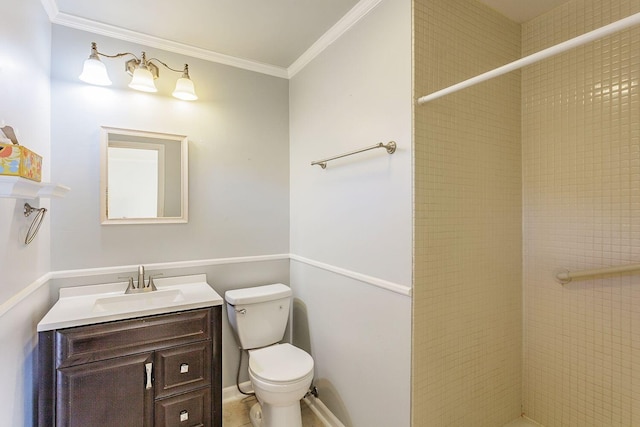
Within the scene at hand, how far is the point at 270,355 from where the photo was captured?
1.88 m

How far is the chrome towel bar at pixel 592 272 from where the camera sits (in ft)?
4.62

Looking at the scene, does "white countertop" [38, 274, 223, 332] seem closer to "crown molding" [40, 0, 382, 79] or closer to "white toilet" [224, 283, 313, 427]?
"white toilet" [224, 283, 313, 427]

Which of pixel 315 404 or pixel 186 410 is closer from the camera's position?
pixel 186 410

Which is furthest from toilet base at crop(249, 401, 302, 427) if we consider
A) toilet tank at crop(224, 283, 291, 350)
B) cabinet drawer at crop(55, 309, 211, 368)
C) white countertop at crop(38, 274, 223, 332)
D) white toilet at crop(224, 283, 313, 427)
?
white countertop at crop(38, 274, 223, 332)

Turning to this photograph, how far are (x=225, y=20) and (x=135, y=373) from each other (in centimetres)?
196

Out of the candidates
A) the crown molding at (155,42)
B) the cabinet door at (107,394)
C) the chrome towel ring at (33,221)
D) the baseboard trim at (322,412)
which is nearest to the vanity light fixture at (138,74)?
the crown molding at (155,42)

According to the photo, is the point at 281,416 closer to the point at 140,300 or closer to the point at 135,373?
the point at 135,373

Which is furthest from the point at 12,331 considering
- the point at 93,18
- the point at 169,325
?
the point at 93,18

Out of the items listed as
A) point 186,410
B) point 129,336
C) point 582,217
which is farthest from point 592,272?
point 129,336

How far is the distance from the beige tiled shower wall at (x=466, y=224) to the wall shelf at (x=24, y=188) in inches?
58.3

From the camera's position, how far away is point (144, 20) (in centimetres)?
178

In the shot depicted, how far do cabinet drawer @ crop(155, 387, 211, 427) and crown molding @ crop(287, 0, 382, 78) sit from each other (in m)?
2.17

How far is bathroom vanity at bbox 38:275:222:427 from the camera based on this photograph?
137cm

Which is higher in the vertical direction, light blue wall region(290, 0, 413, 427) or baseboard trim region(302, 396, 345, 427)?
light blue wall region(290, 0, 413, 427)
